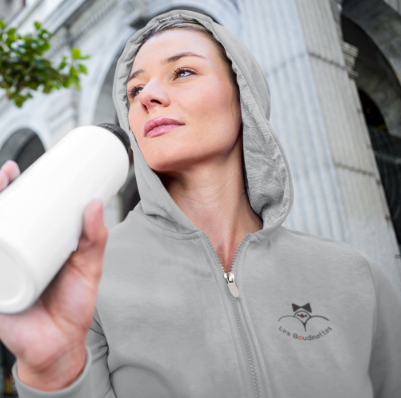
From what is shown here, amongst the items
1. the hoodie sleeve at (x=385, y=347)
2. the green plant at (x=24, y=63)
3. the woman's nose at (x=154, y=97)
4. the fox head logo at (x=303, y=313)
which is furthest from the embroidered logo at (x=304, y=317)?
the green plant at (x=24, y=63)

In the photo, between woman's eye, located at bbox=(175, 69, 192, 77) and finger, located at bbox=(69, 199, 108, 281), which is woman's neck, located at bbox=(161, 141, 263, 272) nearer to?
woman's eye, located at bbox=(175, 69, 192, 77)

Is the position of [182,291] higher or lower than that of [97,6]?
lower

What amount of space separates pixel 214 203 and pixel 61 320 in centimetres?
81

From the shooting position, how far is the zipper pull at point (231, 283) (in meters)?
1.20

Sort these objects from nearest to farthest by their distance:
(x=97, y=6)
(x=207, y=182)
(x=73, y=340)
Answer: (x=73, y=340)
(x=207, y=182)
(x=97, y=6)

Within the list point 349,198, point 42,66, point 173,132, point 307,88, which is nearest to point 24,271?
point 173,132

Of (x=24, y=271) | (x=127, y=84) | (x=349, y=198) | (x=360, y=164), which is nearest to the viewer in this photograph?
(x=24, y=271)

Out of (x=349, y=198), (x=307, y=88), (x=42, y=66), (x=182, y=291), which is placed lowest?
(x=349, y=198)

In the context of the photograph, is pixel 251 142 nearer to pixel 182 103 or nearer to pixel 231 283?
pixel 182 103

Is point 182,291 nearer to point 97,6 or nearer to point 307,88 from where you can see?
point 307,88

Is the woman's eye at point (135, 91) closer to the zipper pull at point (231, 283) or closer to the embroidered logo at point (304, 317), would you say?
the zipper pull at point (231, 283)

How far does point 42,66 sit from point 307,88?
7.51ft

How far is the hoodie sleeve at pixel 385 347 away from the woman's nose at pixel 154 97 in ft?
3.14

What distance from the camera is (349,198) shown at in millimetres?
2977
